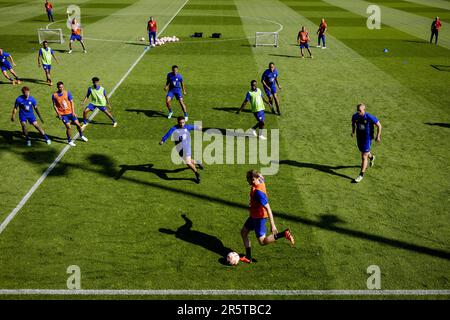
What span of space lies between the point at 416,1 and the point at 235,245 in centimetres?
5919

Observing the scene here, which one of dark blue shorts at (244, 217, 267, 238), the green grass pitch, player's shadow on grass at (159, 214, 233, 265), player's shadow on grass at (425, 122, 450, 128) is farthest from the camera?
player's shadow on grass at (425, 122, 450, 128)

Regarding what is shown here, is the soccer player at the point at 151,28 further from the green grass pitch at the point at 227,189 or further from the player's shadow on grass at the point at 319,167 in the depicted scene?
the player's shadow on grass at the point at 319,167

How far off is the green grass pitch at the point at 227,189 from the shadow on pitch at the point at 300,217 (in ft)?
0.13

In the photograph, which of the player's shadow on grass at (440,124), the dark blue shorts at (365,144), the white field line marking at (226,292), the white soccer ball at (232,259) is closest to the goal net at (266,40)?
the player's shadow on grass at (440,124)

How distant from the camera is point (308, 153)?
1180cm

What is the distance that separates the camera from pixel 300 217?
28.7 ft

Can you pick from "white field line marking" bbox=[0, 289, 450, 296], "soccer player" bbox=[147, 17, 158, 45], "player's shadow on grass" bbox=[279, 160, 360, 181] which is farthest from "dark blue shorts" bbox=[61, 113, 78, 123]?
"soccer player" bbox=[147, 17, 158, 45]

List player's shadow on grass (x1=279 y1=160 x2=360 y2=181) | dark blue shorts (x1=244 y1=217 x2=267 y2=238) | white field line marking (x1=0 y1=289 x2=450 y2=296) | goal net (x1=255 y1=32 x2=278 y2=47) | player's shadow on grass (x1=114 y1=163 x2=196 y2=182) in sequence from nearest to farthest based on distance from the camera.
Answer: white field line marking (x1=0 y1=289 x2=450 y2=296), dark blue shorts (x1=244 y1=217 x2=267 y2=238), player's shadow on grass (x1=114 y1=163 x2=196 y2=182), player's shadow on grass (x1=279 y1=160 x2=360 y2=181), goal net (x1=255 y1=32 x2=278 y2=47)

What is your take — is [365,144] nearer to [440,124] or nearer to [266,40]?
[440,124]

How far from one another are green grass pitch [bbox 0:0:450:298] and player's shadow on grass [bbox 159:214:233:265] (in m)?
0.03

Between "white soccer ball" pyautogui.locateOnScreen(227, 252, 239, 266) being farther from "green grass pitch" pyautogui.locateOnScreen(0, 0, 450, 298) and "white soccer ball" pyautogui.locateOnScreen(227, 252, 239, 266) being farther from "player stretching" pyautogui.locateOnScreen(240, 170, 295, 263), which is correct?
"player stretching" pyautogui.locateOnScreen(240, 170, 295, 263)

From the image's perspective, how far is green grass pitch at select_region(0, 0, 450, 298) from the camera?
7.20 metres

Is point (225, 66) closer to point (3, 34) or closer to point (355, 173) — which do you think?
point (355, 173)
